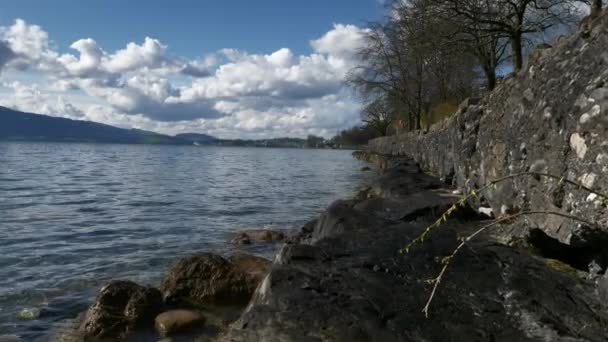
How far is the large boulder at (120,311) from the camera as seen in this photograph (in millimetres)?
5945

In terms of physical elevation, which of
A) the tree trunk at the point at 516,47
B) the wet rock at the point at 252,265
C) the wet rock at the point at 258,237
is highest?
the tree trunk at the point at 516,47

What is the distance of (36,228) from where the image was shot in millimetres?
13133

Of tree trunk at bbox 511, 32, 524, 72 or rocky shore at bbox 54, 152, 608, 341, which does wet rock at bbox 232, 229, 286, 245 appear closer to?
rocky shore at bbox 54, 152, 608, 341

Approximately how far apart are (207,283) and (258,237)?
4.78 m

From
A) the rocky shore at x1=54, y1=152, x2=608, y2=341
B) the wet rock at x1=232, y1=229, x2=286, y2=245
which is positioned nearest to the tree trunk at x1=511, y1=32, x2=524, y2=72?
the wet rock at x1=232, y1=229, x2=286, y2=245

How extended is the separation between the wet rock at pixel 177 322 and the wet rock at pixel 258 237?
5293 millimetres

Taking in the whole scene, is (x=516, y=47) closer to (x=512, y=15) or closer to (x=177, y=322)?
(x=512, y=15)

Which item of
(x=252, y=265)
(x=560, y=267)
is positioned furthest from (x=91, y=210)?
(x=560, y=267)

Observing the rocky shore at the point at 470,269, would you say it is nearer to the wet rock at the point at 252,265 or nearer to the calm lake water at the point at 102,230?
the wet rock at the point at 252,265

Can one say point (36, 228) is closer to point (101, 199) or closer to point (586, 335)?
point (101, 199)

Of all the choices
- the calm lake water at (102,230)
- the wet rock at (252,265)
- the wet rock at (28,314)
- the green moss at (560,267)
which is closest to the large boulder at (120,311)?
the calm lake water at (102,230)

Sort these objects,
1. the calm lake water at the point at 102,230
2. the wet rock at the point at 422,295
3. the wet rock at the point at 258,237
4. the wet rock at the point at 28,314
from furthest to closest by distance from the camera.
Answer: the wet rock at the point at 258,237 → the calm lake water at the point at 102,230 → the wet rock at the point at 28,314 → the wet rock at the point at 422,295

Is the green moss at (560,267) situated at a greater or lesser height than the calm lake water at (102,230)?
greater

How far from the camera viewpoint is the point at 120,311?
20.4 ft
